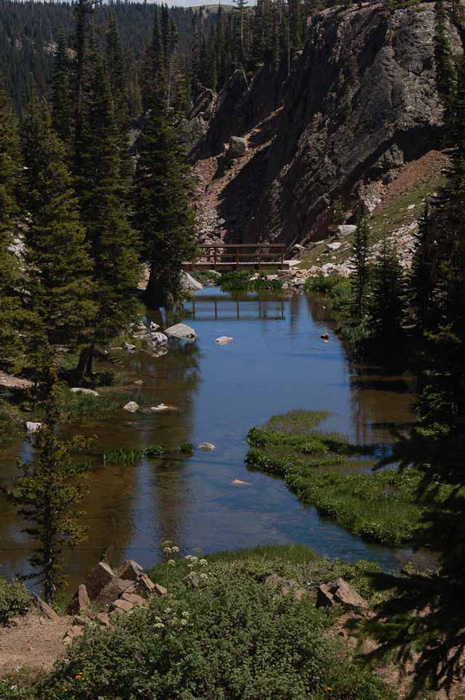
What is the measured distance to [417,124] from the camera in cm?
7638

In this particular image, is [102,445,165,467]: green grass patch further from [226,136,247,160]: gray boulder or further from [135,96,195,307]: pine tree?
[226,136,247,160]: gray boulder

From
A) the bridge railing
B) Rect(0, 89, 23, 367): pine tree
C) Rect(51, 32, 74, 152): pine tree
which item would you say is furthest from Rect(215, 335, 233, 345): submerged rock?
Rect(51, 32, 74, 152): pine tree

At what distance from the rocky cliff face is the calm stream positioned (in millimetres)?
Result: 33066

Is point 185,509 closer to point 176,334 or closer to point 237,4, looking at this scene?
point 176,334

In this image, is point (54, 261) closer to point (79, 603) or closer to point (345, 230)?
point (79, 603)

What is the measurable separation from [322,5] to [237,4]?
18.9 meters

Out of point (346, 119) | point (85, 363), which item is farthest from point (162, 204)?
point (346, 119)

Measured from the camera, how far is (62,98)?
74.4 metres

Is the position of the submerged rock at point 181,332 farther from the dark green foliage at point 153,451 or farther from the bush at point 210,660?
the bush at point 210,660

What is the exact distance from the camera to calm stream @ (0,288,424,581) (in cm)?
1973

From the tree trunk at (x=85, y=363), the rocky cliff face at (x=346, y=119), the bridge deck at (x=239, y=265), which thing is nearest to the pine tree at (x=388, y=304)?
the tree trunk at (x=85, y=363)

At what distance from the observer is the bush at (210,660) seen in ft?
34.3

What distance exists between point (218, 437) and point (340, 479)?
6.19 m

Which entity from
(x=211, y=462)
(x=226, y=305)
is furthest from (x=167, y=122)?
(x=211, y=462)
